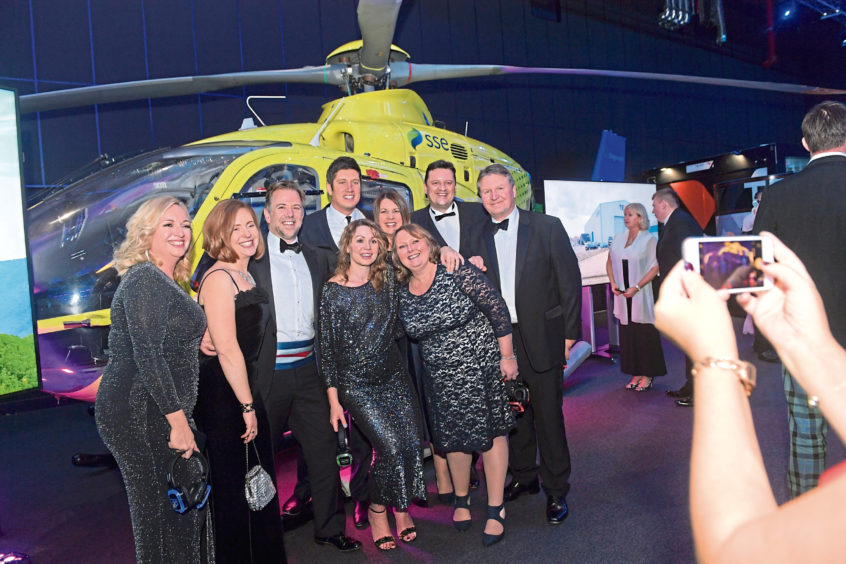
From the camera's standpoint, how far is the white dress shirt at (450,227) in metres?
3.30

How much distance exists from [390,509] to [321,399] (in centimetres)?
84

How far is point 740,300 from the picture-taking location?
0.72m

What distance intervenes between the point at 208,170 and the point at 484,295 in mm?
2093

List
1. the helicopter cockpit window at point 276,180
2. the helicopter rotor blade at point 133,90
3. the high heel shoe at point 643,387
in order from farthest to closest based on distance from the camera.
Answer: the high heel shoe at point 643,387 → the helicopter rotor blade at point 133,90 → the helicopter cockpit window at point 276,180

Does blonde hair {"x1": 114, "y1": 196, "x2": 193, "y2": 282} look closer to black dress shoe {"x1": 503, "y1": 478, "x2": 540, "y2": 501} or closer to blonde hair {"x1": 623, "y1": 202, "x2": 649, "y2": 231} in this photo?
black dress shoe {"x1": 503, "y1": 478, "x2": 540, "y2": 501}

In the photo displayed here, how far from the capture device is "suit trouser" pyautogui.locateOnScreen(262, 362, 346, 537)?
2621 millimetres

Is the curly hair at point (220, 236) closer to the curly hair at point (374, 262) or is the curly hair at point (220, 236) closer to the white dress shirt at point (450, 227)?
the curly hair at point (374, 262)

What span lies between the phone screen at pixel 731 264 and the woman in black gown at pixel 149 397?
5.42 ft

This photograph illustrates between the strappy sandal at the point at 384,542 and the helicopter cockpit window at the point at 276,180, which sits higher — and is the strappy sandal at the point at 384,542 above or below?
below

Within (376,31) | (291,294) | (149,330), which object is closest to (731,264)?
(149,330)

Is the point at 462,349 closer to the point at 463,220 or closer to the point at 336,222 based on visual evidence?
the point at 463,220

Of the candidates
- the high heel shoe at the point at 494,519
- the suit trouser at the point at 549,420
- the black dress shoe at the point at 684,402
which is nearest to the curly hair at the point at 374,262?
the suit trouser at the point at 549,420

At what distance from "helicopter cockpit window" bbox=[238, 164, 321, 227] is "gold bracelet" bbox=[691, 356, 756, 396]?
3243mm

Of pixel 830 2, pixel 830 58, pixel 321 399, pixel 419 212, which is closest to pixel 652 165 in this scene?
A: pixel 830 2
